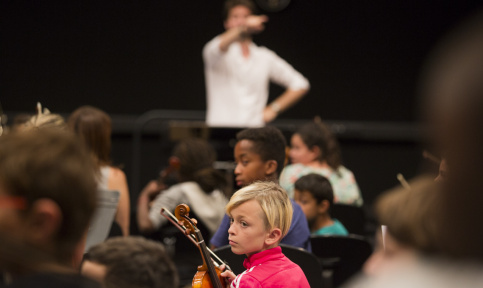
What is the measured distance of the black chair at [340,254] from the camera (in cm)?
285

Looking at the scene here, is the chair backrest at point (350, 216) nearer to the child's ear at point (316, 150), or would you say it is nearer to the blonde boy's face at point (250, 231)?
the child's ear at point (316, 150)

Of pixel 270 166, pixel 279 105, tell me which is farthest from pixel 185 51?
pixel 270 166

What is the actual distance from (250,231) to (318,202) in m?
1.40

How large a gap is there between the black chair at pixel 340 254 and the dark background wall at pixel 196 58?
4.50m

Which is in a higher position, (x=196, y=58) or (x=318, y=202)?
(x=196, y=58)

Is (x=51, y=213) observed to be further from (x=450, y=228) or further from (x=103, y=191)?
(x=103, y=191)

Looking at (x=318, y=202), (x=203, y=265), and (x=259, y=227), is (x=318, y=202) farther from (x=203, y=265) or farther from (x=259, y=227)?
(x=203, y=265)

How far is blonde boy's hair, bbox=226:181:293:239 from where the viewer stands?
2.08 m

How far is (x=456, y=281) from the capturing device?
2.82ft

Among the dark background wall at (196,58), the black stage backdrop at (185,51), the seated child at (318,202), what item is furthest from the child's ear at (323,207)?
the black stage backdrop at (185,51)

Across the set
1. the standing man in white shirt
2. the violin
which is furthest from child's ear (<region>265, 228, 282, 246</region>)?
the standing man in white shirt

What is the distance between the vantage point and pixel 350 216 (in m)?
3.67

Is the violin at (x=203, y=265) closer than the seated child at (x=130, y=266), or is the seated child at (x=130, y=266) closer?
the seated child at (x=130, y=266)

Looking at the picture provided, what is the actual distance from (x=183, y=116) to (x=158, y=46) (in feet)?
2.80
